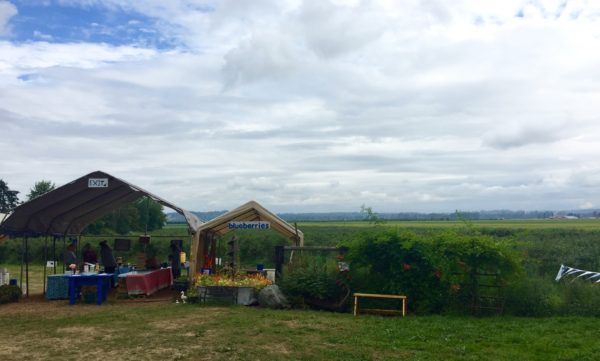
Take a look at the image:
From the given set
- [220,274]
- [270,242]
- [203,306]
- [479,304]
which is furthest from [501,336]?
[270,242]

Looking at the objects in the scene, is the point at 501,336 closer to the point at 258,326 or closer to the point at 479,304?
the point at 479,304

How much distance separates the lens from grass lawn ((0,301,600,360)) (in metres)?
7.96

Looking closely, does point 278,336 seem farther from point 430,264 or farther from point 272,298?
point 430,264

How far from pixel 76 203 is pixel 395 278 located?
992cm

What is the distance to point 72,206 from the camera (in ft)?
52.9

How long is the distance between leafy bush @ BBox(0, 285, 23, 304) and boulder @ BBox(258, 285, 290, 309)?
265 inches

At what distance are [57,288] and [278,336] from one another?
8187 mm

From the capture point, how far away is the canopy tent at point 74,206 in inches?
557

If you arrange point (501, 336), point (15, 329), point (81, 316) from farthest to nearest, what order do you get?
point (81, 316)
point (15, 329)
point (501, 336)

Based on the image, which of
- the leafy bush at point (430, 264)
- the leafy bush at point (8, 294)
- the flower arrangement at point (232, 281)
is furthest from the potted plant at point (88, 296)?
the leafy bush at point (430, 264)

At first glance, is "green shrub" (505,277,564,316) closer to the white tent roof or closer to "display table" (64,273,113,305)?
the white tent roof

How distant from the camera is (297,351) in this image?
26.9ft

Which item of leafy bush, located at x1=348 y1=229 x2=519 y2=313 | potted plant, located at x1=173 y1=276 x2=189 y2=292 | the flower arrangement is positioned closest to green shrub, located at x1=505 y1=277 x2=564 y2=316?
leafy bush, located at x1=348 y1=229 x2=519 y2=313

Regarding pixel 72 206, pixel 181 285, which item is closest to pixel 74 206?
pixel 72 206
